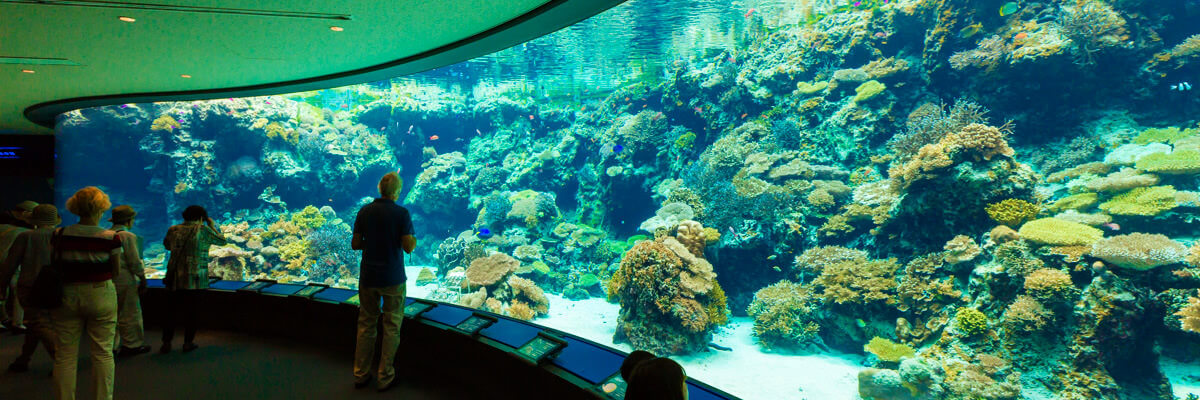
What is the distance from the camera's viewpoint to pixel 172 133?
49.5ft

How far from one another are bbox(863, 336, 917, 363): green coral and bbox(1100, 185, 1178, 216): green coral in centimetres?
501

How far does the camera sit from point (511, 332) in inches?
101

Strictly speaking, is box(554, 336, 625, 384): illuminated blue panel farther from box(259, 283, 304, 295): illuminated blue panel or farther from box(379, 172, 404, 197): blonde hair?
box(259, 283, 304, 295): illuminated blue panel

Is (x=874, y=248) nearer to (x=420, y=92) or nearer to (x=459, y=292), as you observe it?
(x=459, y=292)

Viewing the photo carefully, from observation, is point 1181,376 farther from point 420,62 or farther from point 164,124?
point 164,124

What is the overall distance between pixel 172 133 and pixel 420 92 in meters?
9.56

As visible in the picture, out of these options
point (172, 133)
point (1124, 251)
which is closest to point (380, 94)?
point (172, 133)

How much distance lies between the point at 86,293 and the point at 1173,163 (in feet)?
49.2

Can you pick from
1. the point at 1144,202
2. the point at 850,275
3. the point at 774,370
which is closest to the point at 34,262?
the point at 774,370

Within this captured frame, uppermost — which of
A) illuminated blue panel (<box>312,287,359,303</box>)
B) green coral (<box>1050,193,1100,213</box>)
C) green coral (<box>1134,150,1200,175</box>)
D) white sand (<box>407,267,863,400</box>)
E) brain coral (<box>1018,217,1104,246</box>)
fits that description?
green coral (<box>1134,150,1200,175</box>)

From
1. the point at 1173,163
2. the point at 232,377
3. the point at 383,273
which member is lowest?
the point at 232,377

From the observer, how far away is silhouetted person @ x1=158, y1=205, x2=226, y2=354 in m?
3.28

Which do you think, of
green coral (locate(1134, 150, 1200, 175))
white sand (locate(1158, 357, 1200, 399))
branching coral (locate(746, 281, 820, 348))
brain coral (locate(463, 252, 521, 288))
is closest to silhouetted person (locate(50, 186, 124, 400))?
brain coral (locate(463, 252, 521, 288))

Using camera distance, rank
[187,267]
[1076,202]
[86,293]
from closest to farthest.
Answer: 1. [86,293]
2. [187,267]
3. [1076,202]
